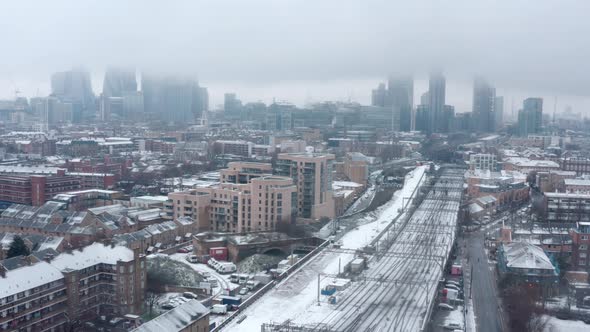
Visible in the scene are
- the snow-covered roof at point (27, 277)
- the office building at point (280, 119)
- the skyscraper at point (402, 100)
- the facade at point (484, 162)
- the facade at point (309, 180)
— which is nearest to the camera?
the snow-covered roof at point (27, 277)

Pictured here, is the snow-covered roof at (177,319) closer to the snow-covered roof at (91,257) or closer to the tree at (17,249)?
the snow-covered roof at (91,257)

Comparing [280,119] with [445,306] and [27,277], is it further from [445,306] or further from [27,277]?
[27,277]

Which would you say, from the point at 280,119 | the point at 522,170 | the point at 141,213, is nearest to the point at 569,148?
the point at 522,170

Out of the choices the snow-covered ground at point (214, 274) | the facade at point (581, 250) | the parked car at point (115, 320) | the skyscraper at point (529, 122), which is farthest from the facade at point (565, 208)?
the skyscraper at point (529, 122)

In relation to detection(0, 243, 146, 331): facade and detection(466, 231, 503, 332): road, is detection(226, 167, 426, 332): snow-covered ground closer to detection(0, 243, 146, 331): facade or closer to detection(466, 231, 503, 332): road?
detection(0, 243, 146, 331): facade

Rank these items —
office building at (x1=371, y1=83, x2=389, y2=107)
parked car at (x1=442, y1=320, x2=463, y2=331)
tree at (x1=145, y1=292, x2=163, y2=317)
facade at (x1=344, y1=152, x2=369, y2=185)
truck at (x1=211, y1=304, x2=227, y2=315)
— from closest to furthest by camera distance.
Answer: parked car at (x1=442, y1=320, x2=463, y2=331), truck at (x1=211, y1=304, x2=227, y2=315), tree at (x1=145, y1=292, x2=163, y2=317), facade at (x1=344, y1=152, x2=369, y2=185), office building at (x1=371, y1=83, x2=389, y2=107)

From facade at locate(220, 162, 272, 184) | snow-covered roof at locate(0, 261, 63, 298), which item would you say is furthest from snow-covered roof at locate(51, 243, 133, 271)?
facade at locate(220, 162, 272, 184)
